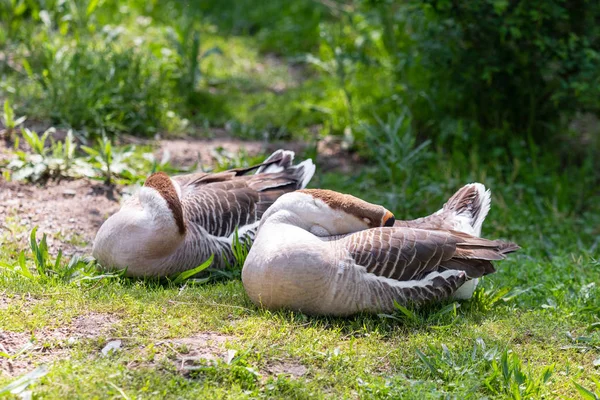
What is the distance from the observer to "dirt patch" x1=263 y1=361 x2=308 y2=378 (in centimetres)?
398

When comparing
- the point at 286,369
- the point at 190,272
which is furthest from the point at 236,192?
the point at 286,369

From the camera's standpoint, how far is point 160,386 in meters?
3.70

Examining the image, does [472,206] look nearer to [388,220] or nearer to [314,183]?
[388,220]

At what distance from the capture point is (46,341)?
409 centimetres

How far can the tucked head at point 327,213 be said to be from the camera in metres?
4.89

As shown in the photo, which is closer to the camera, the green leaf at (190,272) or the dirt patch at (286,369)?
the dirt patch at (286,369)

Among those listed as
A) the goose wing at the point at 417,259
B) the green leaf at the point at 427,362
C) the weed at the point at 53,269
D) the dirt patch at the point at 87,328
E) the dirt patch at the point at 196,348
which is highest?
the goose wing at the point at 417,259

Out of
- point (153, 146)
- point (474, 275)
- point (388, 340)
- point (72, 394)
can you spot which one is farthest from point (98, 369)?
point (153, 146)

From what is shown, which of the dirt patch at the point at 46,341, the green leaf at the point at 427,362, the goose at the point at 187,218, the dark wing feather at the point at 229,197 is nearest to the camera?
the dirt patch at the point at 46,341

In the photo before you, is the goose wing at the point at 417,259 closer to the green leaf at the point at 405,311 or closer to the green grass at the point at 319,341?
the green leaf at the point at 405,311

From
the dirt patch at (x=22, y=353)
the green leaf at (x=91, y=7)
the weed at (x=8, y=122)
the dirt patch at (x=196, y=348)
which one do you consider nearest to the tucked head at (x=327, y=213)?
the dirt patch at (x=196, y=348)

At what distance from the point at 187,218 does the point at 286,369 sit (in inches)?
67.4

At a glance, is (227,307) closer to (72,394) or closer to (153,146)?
(72,394)

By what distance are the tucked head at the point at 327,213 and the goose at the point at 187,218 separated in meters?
0.59
